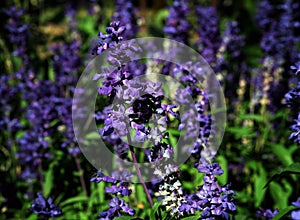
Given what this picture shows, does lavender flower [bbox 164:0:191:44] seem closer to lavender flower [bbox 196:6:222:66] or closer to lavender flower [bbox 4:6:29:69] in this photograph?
lavender flower [bbox 196:6:222:66]

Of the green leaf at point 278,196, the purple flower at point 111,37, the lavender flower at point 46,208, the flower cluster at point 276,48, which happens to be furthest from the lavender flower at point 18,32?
the green leaf at point 278,196

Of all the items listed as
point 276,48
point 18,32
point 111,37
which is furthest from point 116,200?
point 276,48

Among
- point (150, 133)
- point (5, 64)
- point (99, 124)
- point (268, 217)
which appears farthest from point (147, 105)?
point (5, 64)

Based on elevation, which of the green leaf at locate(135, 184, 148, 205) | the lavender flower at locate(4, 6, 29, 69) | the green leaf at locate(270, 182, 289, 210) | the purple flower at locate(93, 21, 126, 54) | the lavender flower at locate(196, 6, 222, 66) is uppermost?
Result: the lavender flower at locate(4, 6, 29, 69)

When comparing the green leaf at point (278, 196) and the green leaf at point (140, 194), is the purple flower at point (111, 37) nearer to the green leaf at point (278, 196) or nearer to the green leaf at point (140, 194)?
the green leaf at point (140, 194)

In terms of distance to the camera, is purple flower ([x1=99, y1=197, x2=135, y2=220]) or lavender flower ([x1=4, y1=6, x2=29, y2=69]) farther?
lavender flower ([x1=4, y1=6, x2=29, y2=69])

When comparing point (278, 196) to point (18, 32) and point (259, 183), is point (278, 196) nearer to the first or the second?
point (259, 183)

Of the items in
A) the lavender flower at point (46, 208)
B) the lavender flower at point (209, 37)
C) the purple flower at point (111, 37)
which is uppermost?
the lavender flower at point (209, 37)

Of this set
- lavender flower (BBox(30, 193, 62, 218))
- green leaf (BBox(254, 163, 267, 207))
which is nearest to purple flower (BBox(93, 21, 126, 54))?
lavender flower (BBox(30, 193, 62, 218))

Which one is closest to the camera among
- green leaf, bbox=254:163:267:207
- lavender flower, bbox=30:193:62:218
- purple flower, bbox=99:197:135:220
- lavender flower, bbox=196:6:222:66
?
purple flower, bbox=99:197:135:220

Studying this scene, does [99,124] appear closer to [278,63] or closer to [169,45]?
[169,45]

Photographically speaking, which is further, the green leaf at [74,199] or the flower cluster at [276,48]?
the flower cluster at [276,48]
